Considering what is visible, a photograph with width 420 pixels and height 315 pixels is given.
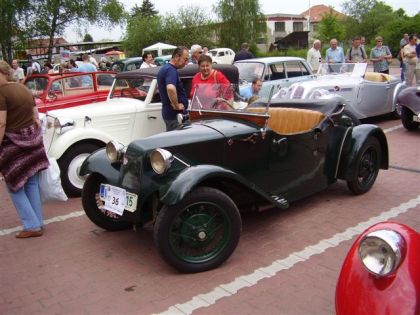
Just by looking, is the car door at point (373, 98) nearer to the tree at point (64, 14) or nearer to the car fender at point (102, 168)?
the car fender at point (102, 168)

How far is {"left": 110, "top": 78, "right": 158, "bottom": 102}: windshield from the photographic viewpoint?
22.4ft

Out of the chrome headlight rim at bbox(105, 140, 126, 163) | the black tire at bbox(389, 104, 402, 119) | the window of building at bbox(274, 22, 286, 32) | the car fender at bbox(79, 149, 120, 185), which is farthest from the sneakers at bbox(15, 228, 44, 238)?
the window of building at bbox(274, 22, 286, 32)

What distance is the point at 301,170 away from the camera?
4.51 meters

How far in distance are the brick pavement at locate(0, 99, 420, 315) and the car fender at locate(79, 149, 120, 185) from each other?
0.67 metres

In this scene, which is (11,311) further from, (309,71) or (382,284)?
(309,71)

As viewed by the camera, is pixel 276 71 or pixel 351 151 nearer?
pixel 351 151

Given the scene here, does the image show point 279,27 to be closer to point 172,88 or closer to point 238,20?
point 238,20

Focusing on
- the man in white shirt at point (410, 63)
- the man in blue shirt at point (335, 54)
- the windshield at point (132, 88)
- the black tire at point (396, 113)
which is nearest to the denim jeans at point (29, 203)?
the windshield at point (132, 88)

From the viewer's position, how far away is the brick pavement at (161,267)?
3170 mm

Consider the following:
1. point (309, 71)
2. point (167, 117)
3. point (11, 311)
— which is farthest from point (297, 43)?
point (11, 311)

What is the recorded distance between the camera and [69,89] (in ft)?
26.8

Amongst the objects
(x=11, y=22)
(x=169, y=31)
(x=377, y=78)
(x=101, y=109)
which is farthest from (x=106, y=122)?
(x=169, y=31)

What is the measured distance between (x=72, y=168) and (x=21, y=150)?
1623 mm

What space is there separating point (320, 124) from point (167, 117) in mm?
2313
